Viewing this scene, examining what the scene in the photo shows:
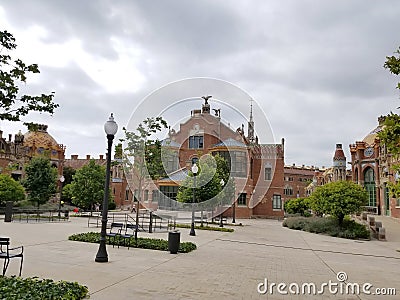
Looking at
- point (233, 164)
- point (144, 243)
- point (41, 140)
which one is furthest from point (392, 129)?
point (41, 140)

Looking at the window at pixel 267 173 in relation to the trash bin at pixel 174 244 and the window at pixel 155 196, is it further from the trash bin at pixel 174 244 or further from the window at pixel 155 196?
the trash bin at pixel 174 244

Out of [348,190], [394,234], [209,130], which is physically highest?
[209,130]

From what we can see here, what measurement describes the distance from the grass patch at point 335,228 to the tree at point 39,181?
70.3 ft

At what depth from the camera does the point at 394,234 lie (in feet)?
82.0

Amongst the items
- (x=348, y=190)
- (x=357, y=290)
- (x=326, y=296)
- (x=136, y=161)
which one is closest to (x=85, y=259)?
(x=326, y=296)

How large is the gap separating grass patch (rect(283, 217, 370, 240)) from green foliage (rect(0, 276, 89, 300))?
2096cm

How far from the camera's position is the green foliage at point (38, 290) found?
5.73 meters

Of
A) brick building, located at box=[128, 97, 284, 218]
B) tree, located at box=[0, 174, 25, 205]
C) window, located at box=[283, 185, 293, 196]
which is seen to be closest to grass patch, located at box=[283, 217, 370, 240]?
brick building, located at box=[128, 97, 284, 218]

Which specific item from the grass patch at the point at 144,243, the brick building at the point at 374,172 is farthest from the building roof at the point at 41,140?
the brick building at the point at 374,172

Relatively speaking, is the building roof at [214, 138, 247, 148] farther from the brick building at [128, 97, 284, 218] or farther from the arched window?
the arched window

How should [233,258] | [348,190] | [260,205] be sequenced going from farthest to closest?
[260,205], [348,190], [233,258]

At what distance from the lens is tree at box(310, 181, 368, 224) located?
23.1 m

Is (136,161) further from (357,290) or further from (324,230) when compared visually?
(324,230)

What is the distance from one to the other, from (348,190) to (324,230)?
3.76m
